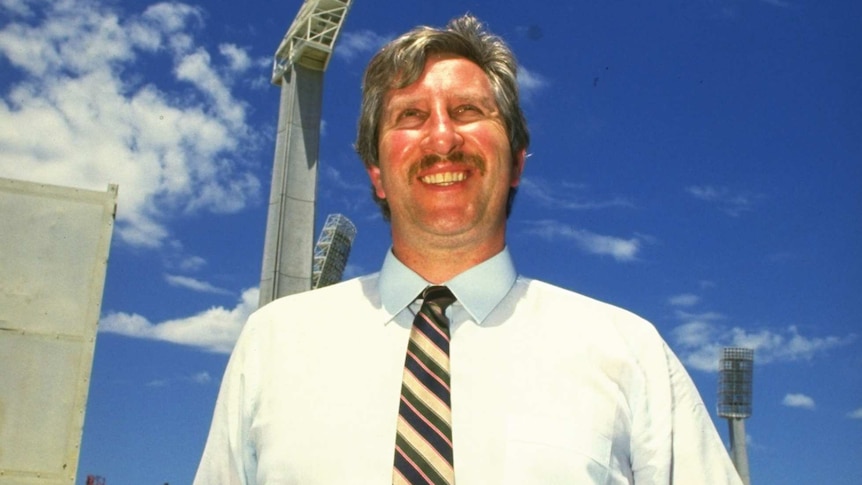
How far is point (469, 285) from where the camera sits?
271 centimetres

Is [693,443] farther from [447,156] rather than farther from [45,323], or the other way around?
[45,323]

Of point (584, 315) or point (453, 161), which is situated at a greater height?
point (453, 161)

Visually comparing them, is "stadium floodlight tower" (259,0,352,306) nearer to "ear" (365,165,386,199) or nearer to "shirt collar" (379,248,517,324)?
"ear" (365,165,386,199)

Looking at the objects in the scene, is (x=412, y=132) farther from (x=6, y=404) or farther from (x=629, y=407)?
(x=6, y=404)

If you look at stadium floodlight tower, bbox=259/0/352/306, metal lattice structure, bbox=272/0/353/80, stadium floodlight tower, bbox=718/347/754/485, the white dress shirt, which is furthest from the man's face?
stadium floodlight tower, bbox=718/347/754/485

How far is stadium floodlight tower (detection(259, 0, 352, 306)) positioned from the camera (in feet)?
61.6

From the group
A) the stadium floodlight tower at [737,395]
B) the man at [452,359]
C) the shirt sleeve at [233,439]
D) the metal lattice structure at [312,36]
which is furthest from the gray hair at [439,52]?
the stadium floodlight tower at [737,395]

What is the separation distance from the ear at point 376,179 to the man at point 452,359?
10cm

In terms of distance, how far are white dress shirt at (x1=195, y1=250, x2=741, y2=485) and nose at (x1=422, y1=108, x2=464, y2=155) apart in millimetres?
358

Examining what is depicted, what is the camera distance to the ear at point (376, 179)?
3.07m

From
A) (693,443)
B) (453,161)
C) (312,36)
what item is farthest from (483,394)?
(312,36)

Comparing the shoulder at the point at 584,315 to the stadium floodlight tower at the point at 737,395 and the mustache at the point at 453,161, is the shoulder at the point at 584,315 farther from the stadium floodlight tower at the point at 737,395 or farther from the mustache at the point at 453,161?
the stadium floodlight tower at the point at 737,395

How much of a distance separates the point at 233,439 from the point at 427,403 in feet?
1.95

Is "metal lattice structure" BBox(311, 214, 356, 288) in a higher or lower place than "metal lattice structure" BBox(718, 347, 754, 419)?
higher
